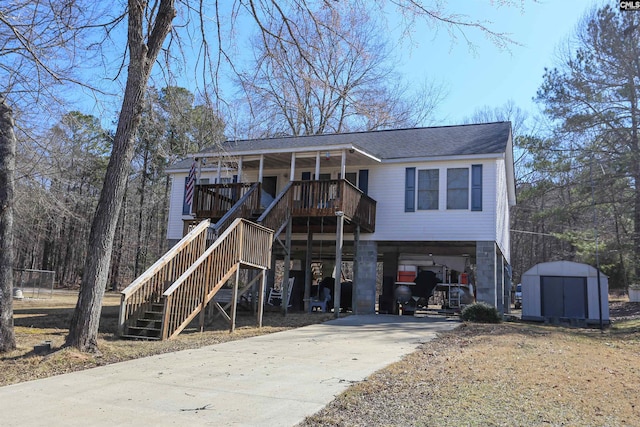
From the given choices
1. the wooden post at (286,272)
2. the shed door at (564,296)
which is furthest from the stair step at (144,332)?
the shed door at (564,296)

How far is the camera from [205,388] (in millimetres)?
5430

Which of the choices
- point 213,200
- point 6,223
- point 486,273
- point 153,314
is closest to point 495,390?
point 153,314

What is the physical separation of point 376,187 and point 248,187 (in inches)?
175

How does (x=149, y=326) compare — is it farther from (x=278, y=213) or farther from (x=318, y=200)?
(x=318, y=200)

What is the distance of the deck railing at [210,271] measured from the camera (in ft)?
30.4

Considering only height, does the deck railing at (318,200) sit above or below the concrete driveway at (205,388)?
above

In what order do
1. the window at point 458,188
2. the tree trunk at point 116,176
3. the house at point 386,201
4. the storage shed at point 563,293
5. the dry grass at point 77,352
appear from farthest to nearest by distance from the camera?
1. the storage shed at point 563,293
2. the window at point 458,188
3. the house at point 386,201
4. the tree trunk at point 116,176
5. the dry grass at point 77,352

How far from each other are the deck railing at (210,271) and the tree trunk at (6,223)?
89.7 inches

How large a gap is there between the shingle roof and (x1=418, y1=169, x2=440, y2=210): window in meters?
0.64

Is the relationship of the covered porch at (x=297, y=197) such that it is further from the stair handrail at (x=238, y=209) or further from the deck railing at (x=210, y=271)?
the deck railing at (x=210, y=271)

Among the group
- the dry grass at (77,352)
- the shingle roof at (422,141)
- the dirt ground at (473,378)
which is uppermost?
the shingle roof at (422,141)

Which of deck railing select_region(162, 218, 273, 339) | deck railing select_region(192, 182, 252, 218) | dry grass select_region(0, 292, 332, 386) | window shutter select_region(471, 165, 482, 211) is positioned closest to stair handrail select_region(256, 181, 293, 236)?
deck railing select_region(162, 218, 273, 339)

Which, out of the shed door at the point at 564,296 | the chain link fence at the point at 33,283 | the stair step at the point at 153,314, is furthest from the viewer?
the chain link fence at the point at 33,283

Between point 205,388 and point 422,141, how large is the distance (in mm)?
14775
